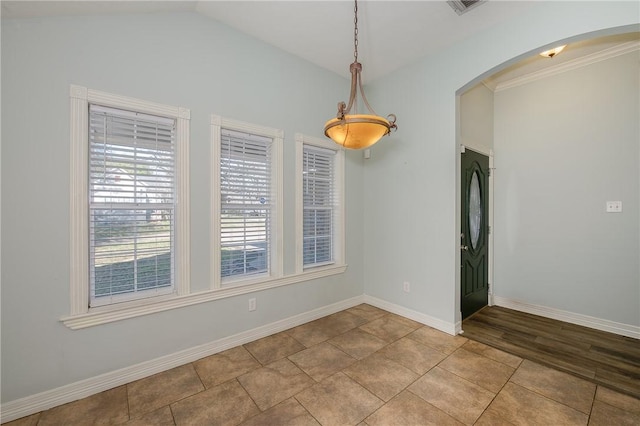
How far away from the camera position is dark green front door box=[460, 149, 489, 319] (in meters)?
3.39

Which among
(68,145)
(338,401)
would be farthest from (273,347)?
(68,145)

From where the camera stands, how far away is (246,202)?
2.86 m

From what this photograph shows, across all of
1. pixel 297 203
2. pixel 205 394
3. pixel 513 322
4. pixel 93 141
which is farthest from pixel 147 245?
pixel 513 322

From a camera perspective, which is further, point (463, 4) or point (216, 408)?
point (463, 4)

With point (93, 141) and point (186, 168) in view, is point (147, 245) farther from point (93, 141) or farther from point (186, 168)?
point (93, 141)

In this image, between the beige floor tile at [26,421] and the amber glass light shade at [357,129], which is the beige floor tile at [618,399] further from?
the beige floor tile at [26,421]

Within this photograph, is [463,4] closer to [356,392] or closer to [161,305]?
[356,392]

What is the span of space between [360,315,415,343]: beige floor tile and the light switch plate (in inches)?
105

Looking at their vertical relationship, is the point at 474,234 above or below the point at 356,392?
above

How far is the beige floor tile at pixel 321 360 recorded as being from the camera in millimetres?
2295

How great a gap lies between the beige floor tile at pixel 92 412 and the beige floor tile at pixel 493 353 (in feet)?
9.89

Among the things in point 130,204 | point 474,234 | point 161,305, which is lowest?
point 161,305

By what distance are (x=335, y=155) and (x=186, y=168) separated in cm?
195

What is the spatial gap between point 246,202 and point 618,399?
11.5 ft
